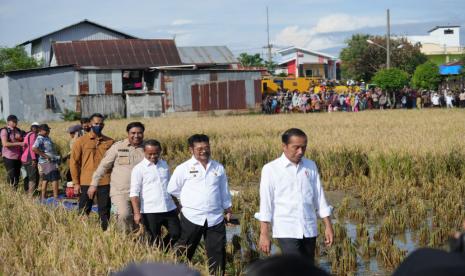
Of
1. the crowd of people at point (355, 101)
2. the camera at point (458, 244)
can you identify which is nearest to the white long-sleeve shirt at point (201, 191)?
the camera at point (458, 244)

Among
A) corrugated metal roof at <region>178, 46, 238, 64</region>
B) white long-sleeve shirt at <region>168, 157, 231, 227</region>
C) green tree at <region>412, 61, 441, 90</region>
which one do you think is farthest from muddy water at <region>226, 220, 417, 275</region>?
green tree at <region>412, 61, 441, 90</region>

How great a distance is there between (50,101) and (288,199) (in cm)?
3608

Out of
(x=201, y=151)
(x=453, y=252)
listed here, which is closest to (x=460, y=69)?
(x=201, y=151)

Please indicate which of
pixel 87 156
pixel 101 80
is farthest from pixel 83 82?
pixel 87 156

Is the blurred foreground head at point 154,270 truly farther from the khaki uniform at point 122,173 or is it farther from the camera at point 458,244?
the khaki uniform at point 122,173

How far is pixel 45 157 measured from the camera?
40.3ft

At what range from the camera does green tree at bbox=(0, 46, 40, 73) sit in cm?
5634

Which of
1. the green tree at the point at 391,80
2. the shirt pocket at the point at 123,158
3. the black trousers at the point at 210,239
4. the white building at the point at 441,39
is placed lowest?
the black trousers at the point at 210,239

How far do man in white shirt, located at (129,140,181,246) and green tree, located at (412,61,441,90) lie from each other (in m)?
43.6

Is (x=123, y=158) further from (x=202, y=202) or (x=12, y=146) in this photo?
(x=12, y=146)

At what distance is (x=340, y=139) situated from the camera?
1712 centimetres

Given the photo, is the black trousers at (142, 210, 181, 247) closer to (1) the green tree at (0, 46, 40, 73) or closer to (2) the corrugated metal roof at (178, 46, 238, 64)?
(2) the corrugated metal roof at (178, 46, 238, 64)

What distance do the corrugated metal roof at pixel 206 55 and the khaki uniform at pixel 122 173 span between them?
135 feet

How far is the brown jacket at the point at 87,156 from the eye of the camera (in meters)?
9.26
